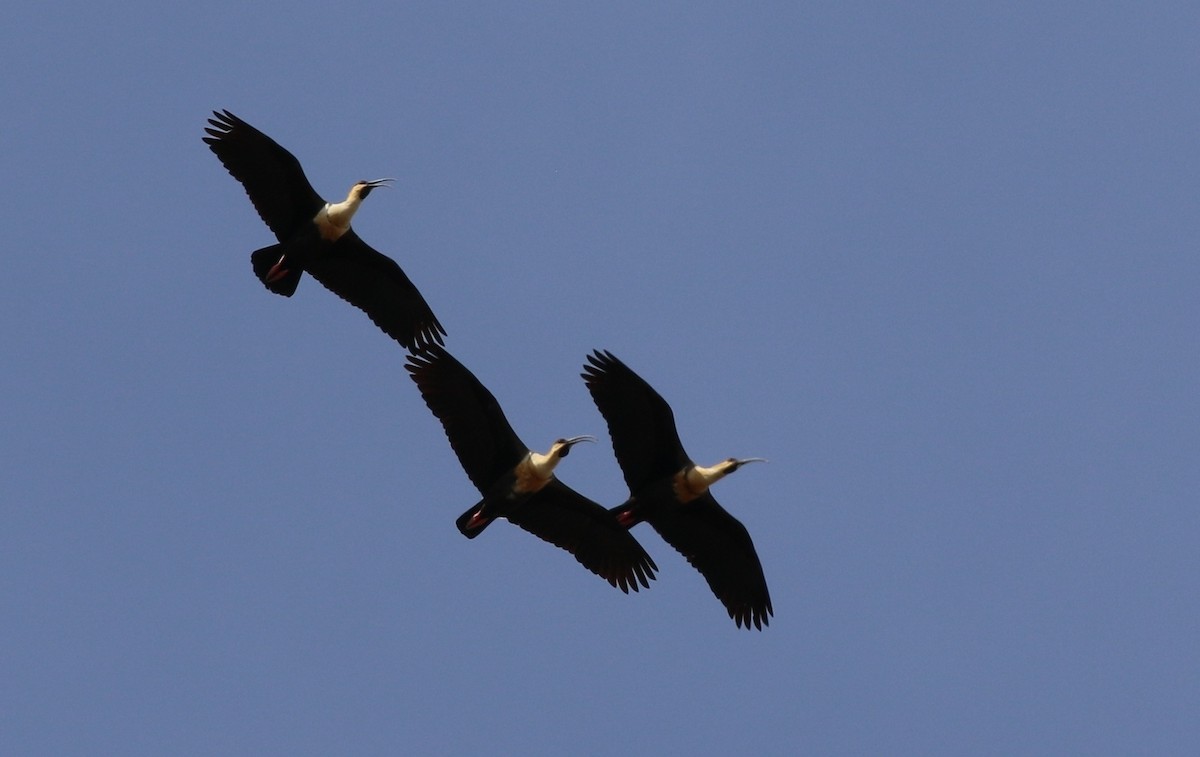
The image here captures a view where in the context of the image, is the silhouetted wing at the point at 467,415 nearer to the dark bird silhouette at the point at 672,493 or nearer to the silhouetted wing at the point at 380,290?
the dark bird silhouette at the point at 672,493

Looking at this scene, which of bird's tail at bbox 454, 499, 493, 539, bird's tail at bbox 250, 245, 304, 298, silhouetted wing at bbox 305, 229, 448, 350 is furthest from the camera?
silhouetted wing at bbox 305, 229, 448, 350

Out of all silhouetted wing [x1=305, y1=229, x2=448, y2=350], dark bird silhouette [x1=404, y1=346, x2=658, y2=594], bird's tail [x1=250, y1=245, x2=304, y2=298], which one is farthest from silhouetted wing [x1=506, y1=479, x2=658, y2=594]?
bird's tail [x1=250, y1=245, x2=304, y2=298]

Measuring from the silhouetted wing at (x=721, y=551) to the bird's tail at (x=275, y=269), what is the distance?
5775 mm

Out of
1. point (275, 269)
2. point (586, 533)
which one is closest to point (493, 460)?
point (586, 533)

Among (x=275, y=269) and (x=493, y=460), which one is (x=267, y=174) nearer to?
(x=275, y=269)

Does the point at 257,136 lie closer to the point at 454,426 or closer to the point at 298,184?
the point at 298,184

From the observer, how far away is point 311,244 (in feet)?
82.0

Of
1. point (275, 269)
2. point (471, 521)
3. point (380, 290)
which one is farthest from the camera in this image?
point (380, 290)

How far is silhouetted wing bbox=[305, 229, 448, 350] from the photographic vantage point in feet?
83.5

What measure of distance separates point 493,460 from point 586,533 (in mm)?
1579

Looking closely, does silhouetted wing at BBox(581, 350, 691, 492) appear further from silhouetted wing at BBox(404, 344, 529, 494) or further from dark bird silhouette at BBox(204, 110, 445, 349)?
dark bird silhouette at BBox(204, 110, 445, 349)

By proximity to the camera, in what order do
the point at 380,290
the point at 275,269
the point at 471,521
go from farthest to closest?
the point at 380,290 → the point at 275,269 → the point at 471,521

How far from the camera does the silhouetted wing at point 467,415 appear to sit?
23.2 m

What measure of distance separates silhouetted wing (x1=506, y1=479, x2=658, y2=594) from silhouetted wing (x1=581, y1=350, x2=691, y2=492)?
0.66 meters
